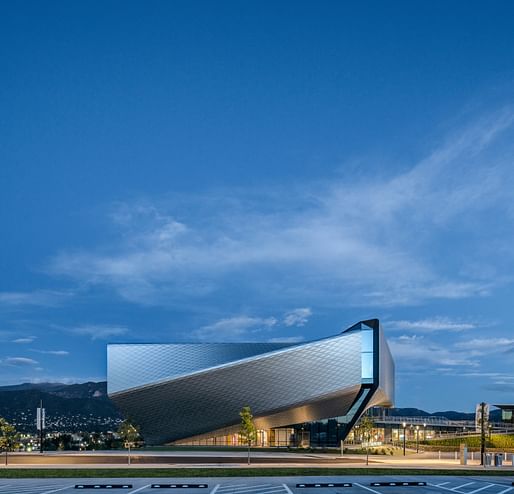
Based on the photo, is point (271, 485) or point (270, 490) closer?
point (270, 490)

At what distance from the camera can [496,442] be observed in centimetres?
6656

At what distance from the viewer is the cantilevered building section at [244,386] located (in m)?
58.4

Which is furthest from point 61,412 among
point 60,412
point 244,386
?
point 244,386

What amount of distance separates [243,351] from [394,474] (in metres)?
37.9

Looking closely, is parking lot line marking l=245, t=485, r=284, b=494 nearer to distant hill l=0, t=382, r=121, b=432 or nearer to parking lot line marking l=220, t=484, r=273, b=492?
parking lot line marking l=220, t=484, r=273, b=492

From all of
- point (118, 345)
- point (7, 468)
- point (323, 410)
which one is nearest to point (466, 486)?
point (7, 468)

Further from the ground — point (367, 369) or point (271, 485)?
point (367, 369)

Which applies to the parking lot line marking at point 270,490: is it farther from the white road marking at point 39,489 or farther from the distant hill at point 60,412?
the distant hill at point 60,412

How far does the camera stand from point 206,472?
33688mm

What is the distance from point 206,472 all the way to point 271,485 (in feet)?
22.3

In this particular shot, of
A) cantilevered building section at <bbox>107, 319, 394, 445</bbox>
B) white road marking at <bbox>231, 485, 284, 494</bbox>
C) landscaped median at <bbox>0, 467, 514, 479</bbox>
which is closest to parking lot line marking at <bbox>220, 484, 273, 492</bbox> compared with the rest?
white road marking at <bbox>231, 485, 284, 494</bbox>

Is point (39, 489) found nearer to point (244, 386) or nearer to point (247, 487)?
point (247, 487)

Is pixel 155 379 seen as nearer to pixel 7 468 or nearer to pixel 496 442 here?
pixel 7 468

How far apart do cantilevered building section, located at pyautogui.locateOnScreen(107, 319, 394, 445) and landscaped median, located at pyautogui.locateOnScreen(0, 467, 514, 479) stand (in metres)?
22.2
